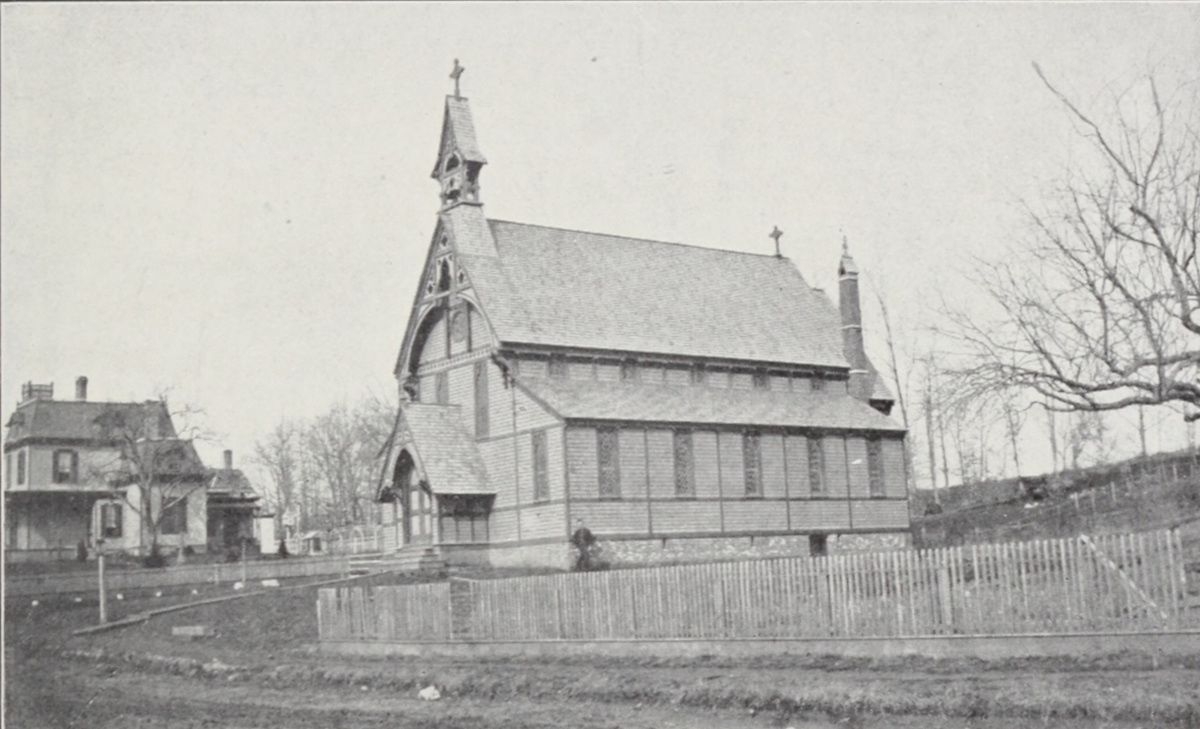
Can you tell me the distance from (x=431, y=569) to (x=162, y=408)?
21064 mm

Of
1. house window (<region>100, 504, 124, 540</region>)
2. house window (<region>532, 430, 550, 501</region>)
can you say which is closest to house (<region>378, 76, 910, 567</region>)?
house window (<region>532, 430, 550, 501</region>)

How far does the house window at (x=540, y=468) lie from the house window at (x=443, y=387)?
5.13 metres

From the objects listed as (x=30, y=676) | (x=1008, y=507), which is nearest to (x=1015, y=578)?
(x=30, y=676)

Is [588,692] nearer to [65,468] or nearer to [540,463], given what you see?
[540,463]

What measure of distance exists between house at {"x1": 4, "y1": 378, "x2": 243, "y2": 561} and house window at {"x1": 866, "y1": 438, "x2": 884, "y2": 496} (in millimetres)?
28925

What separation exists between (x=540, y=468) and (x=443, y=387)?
6.10 metres

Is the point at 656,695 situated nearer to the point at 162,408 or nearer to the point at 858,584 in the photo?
the point at 858,584

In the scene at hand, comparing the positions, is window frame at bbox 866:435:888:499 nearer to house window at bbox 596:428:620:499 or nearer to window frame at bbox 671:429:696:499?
window frame at bbox 671:429:696:499

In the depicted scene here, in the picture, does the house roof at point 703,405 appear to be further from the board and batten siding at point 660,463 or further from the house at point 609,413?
the board and batten siding at point 660,463

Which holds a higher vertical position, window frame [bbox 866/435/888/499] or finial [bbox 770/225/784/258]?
finial [bbox 770/225/784/258]

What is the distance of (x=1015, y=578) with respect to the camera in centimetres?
1852

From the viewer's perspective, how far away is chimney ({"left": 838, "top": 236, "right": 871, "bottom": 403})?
5106 centimetres

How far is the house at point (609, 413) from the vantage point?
1578 inches

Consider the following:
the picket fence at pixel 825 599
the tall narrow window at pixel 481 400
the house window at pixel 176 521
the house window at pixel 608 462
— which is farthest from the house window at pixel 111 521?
the picket fence at pixel 825 599
